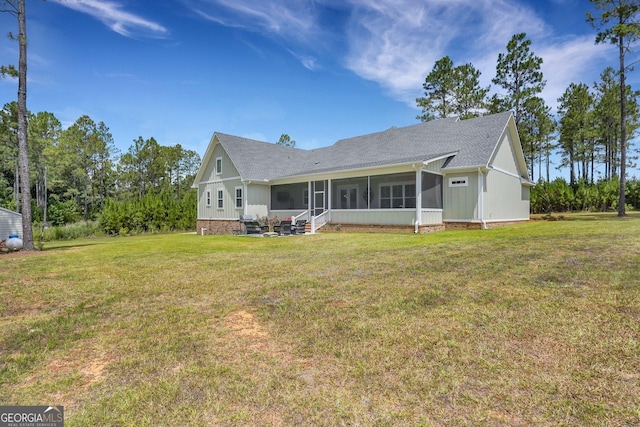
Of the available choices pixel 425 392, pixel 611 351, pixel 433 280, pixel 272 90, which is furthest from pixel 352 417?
pixel 272 90

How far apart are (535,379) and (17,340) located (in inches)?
202

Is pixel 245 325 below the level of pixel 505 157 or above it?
below

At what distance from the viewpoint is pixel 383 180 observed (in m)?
18.0

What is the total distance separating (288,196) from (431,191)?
9.83 metres

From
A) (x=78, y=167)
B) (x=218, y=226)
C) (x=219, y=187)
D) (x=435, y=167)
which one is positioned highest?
(x=78, y=167)

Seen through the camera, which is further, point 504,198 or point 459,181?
point 504,198

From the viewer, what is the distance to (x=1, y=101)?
1372 inches

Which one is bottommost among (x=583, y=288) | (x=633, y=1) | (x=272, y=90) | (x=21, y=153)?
(x=583, y=288)

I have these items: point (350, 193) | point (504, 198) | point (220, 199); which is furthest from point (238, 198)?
point (504, 198)

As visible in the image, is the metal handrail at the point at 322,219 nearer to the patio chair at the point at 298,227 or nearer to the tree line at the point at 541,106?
the patio chair at the point at 298,227

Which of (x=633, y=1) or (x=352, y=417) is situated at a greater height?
(x=633, y=1)

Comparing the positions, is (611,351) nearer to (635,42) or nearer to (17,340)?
(17,340)

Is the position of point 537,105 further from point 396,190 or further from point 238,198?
point 238,198

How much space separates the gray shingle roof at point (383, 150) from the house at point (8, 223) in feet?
45.1
